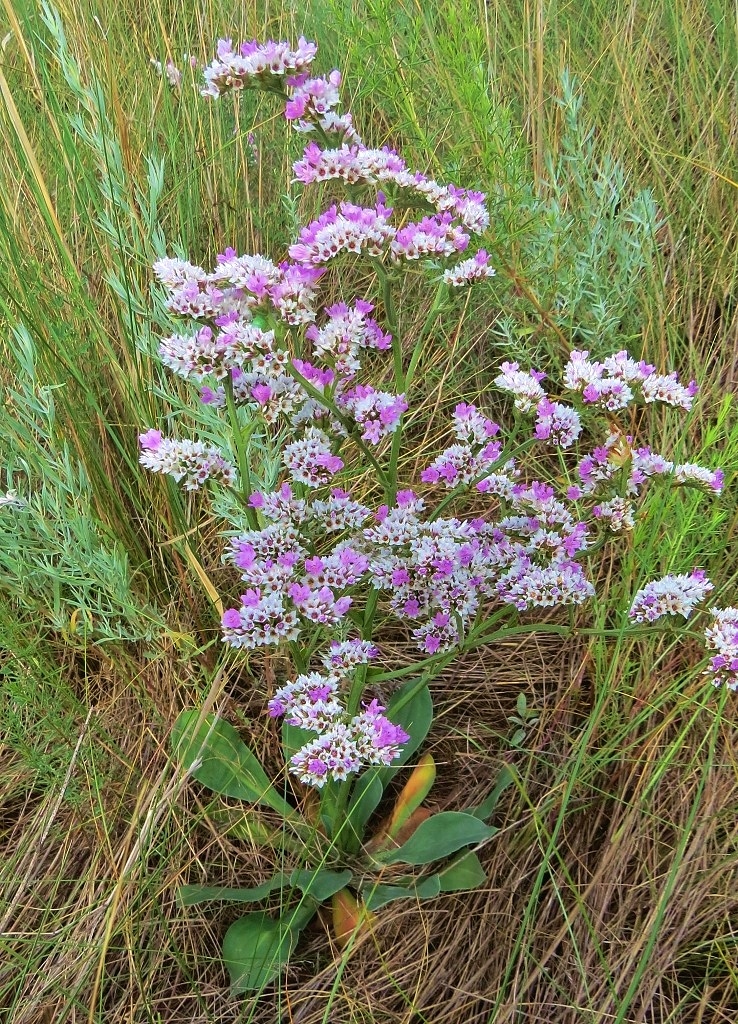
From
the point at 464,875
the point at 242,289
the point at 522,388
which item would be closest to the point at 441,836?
the point at 464,875

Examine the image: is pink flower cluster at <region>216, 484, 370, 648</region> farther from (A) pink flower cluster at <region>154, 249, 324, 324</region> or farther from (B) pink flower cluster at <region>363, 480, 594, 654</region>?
(A) pink flower cluster at <region>154, 249, 324, 324</region>

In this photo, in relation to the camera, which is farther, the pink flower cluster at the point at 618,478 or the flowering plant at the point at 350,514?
the pink flower cluster at the point at 618,478

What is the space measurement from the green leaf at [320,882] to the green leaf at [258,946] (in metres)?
0.04

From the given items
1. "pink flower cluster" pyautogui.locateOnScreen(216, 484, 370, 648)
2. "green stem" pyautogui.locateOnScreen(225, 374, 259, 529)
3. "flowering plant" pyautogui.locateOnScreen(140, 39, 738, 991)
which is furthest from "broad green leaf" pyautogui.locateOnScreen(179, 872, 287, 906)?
"green stem" pyautogui.locateOnScreen(225, 374, 259, 529)

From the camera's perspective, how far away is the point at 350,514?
150cm

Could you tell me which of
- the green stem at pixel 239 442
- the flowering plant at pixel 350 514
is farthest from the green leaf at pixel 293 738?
the green stem at pixel 239 442

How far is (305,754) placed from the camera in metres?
1.34

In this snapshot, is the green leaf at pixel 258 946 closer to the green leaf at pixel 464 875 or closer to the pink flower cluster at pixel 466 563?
the green leaf at pixel 464 875

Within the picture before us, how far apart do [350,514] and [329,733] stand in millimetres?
366

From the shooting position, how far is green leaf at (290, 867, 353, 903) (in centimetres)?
154

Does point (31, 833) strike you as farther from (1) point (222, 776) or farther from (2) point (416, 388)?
(2) point (416, 388)

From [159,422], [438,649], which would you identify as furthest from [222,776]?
[159,422]

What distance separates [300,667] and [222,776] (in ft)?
1.20

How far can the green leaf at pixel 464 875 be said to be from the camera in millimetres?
1585
